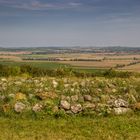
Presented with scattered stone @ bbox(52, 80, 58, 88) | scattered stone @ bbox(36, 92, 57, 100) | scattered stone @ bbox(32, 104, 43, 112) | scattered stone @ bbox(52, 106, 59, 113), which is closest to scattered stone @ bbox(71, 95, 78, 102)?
scattered stone @ bbox(36, 92, 57, 100)

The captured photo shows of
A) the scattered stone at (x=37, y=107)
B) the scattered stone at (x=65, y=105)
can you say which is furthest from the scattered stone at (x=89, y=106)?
the scattered stone at (x=37, y=107)

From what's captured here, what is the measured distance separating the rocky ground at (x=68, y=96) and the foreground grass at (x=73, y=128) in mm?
782

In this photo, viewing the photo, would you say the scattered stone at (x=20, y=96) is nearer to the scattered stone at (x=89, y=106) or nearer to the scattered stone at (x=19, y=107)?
the scattered stone at (x=19, y=107)

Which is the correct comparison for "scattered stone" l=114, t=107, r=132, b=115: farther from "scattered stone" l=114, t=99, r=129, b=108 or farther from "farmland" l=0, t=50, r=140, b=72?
"farmland" l=0, t=50, r=140, b=72

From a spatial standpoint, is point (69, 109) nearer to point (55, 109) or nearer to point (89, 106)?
point (55, 109)

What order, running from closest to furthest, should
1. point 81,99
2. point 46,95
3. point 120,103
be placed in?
point 120,103 → point 46,95 → point 81,99

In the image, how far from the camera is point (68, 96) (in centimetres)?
1534

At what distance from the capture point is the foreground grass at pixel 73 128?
10969 mm

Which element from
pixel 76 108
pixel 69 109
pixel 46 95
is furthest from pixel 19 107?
pixel 76 108

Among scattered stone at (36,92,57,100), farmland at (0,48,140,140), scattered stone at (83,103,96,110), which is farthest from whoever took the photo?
scattered stone at (36,92,57,100)

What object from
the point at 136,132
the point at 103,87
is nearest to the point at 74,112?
the point at 103,87

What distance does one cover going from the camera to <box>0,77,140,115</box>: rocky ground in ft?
47.5

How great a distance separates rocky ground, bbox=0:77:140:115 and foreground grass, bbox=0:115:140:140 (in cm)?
78

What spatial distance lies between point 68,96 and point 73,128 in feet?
11.0
